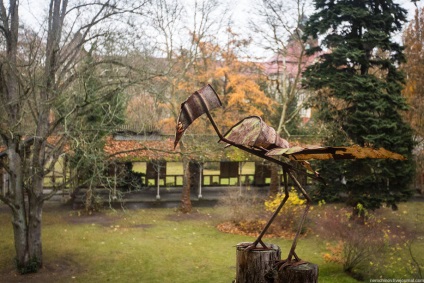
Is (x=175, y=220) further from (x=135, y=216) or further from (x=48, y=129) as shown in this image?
(x=48, y=129)

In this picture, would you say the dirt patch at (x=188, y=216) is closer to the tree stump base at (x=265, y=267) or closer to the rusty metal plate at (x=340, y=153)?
the tree stump base at (x=265, y=267)

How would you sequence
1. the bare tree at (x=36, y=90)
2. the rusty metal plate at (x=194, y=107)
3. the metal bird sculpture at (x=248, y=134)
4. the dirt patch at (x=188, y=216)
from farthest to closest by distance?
the dirt patch at (x=188, y=216), the bare tree at (x=36, y=90), the rusty metal plate at (x=194, y=107), the metal bird sculpture at (x=248, y=134)

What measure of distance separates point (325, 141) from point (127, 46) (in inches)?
424

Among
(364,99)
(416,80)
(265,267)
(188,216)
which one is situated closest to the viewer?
(265,267)

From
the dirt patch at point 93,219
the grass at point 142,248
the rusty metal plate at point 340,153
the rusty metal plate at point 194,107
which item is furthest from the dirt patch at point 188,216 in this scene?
the rusty metal plate at point 340,153

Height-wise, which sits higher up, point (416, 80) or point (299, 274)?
point (416, 80)

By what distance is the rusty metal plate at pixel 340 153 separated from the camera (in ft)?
7.34

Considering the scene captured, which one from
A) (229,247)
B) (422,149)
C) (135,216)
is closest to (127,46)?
(229,247)

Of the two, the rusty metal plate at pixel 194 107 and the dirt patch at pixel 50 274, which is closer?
the rusty metal plate at pixel 194 107

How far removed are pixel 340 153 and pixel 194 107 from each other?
3.09 feet

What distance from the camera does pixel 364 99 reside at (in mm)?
18891

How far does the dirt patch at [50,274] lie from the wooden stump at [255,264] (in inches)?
475

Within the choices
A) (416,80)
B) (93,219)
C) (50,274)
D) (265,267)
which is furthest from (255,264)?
(416,80)

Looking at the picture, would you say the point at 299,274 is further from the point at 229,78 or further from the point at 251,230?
the point at 229,78
